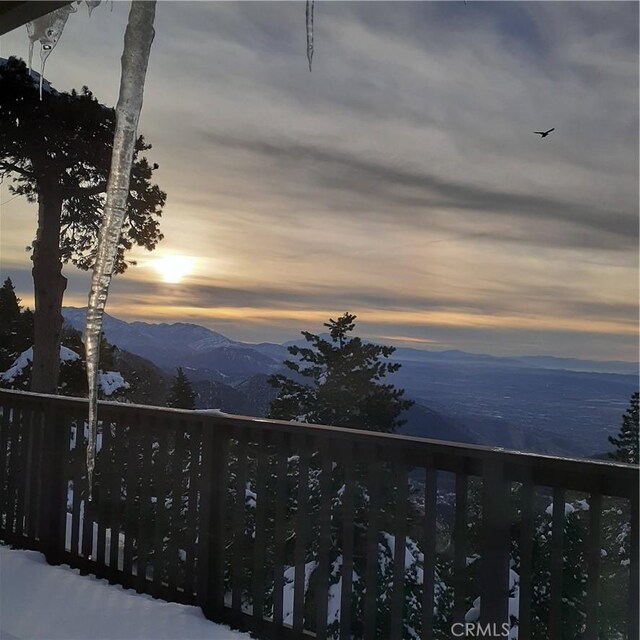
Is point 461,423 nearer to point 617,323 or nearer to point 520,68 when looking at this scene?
point 617,323

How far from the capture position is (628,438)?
15.5m

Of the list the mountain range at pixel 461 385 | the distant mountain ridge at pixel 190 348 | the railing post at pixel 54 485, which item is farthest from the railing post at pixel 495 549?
the distant mountain ridge at pixel 190 348

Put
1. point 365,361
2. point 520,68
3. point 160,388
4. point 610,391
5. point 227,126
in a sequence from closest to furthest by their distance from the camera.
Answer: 1. point 520,68
2. point 227,126
3. point 610,391
4. point 365,361
5. point 160,388

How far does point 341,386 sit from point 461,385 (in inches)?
116

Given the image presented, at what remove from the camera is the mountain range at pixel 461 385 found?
11773 millimetres

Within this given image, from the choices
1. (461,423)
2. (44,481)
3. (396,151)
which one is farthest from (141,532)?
(461,423)

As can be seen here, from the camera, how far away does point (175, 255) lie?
39.9 feet

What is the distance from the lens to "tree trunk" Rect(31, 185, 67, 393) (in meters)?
10.1

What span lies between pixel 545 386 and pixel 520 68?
909 centimetres

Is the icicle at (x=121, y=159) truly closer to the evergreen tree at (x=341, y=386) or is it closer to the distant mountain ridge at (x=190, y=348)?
the evergreen tree at (x=341, y=386)

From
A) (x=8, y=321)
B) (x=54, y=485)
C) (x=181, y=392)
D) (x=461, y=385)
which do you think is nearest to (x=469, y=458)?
(x=54, y=485)

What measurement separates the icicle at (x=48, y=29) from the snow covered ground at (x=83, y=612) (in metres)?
2.13

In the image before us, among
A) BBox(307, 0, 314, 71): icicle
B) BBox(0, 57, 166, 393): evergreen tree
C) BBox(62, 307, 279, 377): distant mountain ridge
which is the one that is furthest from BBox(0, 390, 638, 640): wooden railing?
BBox(62, 307, 279, 377): distant mountain ridge

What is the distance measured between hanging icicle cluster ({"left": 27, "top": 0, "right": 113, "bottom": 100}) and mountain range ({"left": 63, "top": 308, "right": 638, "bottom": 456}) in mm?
8077
